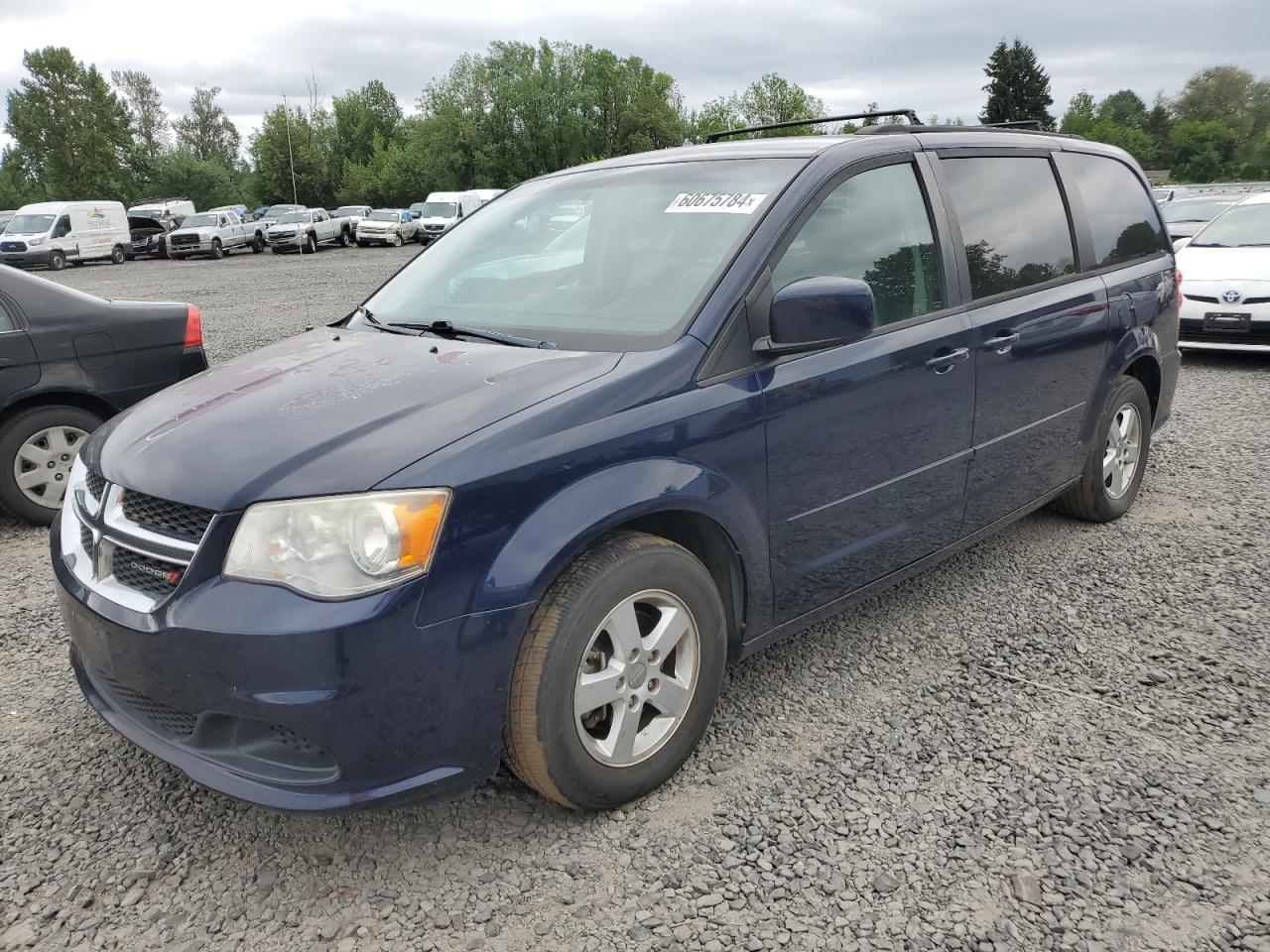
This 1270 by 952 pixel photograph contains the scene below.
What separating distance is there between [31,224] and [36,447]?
30461mm

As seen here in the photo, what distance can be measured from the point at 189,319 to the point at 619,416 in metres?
4.29

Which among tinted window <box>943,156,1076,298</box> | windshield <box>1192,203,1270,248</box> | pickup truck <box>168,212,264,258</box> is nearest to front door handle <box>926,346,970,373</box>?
tinted window <box>943,156,1076,298</box>

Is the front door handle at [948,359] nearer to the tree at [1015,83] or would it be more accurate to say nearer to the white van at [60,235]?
the white van at [60,235]

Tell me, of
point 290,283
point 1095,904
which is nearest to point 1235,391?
point 1095,904

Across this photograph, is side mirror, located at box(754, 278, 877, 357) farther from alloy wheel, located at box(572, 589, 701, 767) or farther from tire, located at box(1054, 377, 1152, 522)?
tire, located at box(1054, 377, 1152, 522)

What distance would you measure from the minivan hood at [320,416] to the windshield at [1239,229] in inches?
376

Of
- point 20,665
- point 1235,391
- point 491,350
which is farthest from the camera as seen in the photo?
point 1235,391

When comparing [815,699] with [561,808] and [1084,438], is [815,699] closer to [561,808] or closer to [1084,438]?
[561,808]

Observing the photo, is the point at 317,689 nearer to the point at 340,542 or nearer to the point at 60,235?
the point at 340,542

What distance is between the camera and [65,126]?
2849 inches

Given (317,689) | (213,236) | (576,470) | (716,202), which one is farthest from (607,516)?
(213,236)

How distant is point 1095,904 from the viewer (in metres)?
2.35

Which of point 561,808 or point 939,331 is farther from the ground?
point 939,331

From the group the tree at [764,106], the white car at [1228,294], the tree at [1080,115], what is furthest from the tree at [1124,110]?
the white car at [1228,294]
